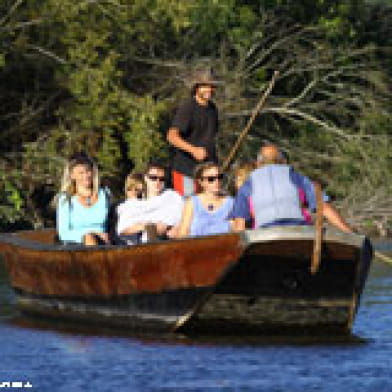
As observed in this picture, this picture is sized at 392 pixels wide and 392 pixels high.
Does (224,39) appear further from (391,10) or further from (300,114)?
(391,10)

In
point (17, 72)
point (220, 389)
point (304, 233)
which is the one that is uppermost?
point (17, 72)

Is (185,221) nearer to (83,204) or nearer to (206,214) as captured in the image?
(206,214)

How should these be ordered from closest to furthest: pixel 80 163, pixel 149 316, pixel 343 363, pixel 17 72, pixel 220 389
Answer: pixel 220 389
pixel 343 363
pixel 149 316
pixel 80 163
pixel 17 72

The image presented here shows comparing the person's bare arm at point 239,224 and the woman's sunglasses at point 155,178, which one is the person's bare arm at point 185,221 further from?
the woman's sunglasses at point 155,178

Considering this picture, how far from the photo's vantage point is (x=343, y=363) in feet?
29.8

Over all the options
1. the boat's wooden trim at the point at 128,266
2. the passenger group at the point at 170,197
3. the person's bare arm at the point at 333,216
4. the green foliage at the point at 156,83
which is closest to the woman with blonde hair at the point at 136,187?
the passenger group at the point at 170,197

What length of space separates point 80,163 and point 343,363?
298cm

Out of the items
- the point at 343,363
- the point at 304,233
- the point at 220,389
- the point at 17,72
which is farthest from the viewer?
the point at 17,72

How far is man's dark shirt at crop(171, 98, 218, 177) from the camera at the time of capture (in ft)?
37.9

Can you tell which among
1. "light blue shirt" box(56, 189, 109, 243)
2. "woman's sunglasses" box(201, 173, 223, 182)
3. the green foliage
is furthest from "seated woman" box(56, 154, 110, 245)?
the green foliage

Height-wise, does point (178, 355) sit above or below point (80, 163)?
below

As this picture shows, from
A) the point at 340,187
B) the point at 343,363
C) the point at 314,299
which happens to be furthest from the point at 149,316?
the point at 340,187

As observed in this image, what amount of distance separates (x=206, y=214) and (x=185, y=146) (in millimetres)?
870

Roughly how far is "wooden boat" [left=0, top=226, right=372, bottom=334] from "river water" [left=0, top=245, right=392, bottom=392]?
149 mm
